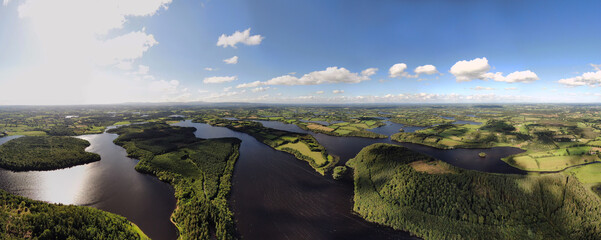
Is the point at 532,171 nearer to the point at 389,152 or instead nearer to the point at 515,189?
the point at 515,189

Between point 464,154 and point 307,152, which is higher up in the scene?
point 307,152

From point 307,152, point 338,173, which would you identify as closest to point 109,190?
point 307,152

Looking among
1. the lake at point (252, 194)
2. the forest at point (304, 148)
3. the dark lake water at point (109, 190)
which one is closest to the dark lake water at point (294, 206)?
the lake at point (252, 194)

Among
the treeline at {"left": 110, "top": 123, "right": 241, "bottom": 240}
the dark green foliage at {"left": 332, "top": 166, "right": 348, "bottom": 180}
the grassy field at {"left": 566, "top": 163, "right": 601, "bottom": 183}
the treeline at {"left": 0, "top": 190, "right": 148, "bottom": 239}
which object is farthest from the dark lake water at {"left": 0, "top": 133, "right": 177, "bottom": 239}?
the grassy field at {"left": 566, "top": 163, "right": 601, "bottom": 183}

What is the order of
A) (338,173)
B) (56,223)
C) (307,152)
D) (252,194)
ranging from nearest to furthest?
(56,223), (252,194), (338,173), (307,152)

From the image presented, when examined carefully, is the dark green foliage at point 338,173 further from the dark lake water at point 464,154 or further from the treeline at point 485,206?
the treeline at point 485,206

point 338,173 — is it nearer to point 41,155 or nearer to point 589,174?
point 589,174
